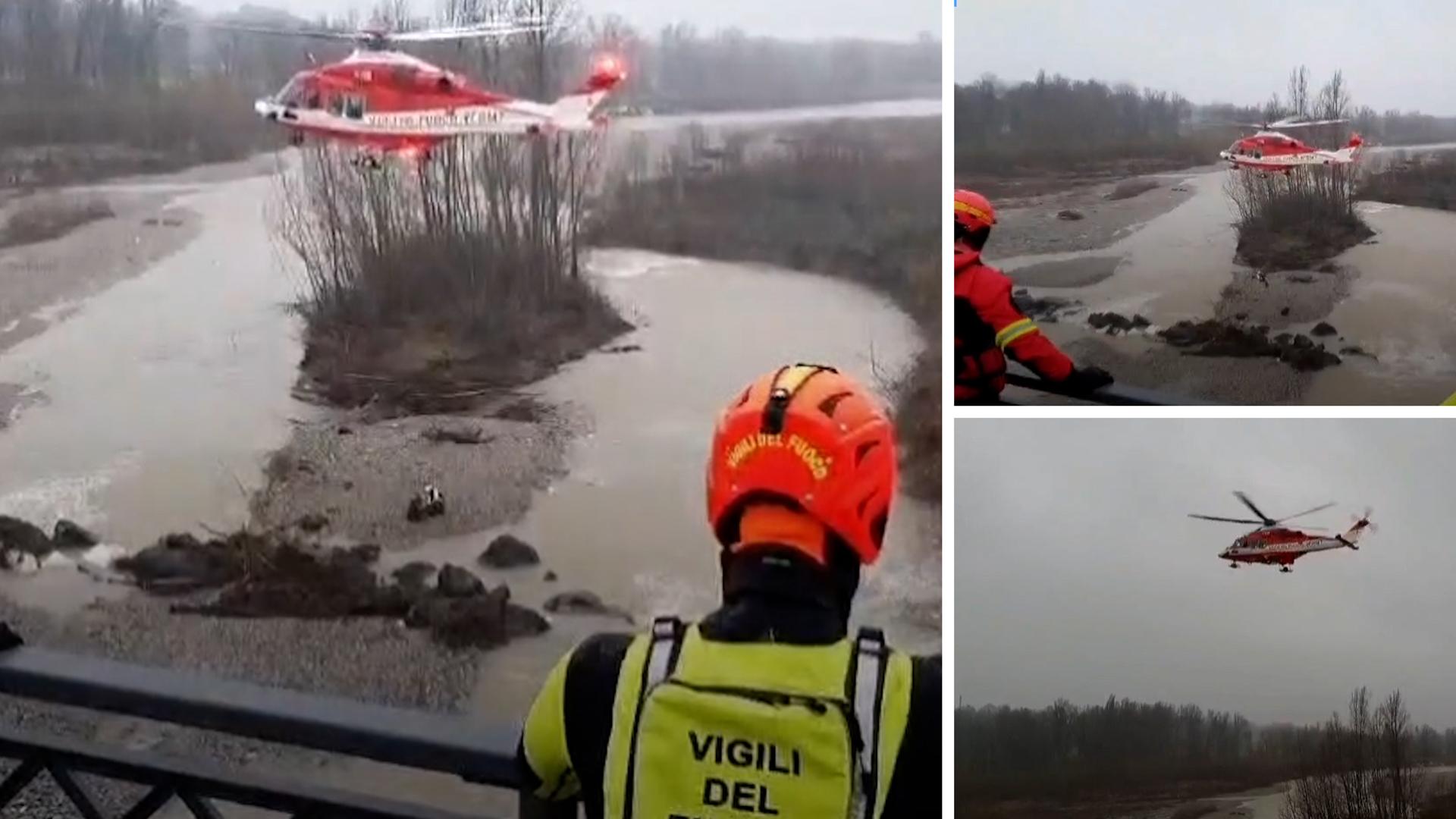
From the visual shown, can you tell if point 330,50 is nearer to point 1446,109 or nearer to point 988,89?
point 988,89

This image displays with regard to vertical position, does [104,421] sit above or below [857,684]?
above

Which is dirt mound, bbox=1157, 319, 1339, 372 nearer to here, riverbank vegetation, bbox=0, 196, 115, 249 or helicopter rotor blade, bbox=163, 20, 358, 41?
helicopter rotor blade, bbox=163, 20, 358, 41

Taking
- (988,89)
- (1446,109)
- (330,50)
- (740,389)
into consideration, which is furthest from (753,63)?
(1446,109)

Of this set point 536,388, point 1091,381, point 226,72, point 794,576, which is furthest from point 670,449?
point 226,72

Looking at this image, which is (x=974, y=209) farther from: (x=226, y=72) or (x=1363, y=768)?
(x=226, y=72)

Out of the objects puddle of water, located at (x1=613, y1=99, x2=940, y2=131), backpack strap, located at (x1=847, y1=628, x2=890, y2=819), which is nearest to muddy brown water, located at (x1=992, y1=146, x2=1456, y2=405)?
puddle of water, located at (x1=613, y1=99, x2=940, y2=131)

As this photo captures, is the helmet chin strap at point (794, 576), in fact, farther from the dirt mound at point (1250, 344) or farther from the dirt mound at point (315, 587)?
the dirt mound at point (1250, 344)
